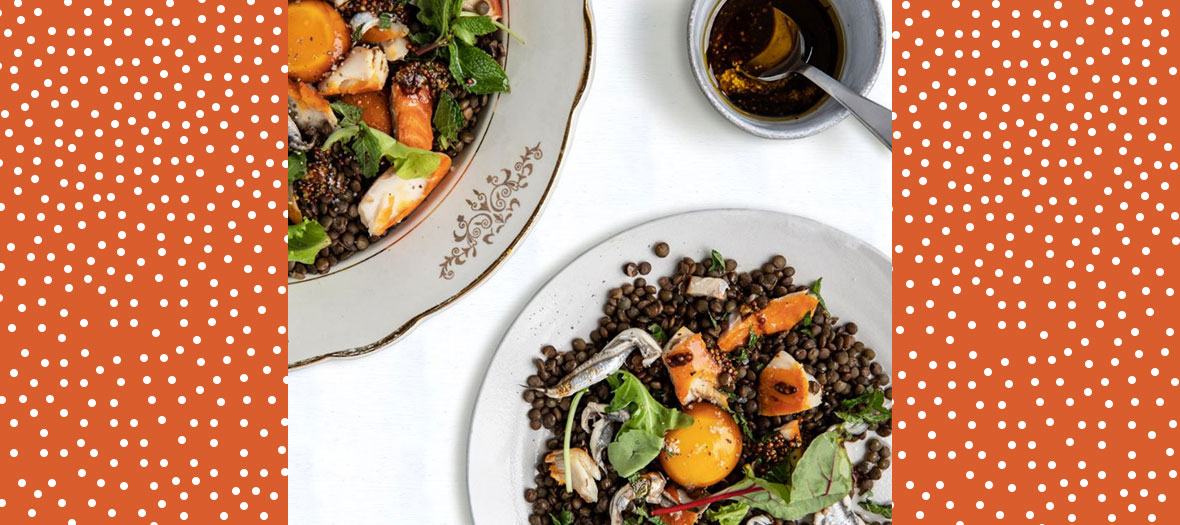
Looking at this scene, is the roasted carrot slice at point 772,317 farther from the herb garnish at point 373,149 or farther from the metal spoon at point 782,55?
the herb garnish at point 373,149

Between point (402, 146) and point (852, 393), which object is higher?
point (402, 146)

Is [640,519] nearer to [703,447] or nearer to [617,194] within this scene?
[703,447]

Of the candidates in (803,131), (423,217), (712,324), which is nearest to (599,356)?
(712,324)

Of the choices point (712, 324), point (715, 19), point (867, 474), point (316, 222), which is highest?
point (715, 19)

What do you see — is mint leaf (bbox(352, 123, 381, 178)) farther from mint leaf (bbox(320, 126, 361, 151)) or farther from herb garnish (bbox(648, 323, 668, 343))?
herb garnish (bbox(648, 323, 668, 343))

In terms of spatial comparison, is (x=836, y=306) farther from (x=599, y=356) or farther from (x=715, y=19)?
(x=715, y=19)

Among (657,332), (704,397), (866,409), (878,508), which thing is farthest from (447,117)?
(878,508)
